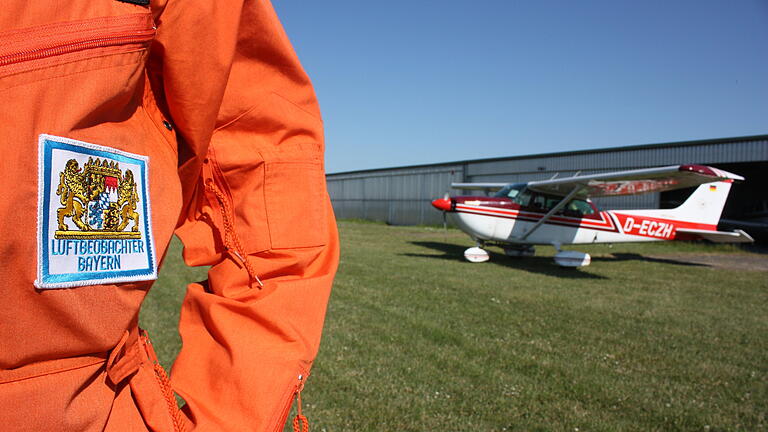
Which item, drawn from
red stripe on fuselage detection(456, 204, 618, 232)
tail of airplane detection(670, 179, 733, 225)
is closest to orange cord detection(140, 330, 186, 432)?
red stripe on fuselage detection(456, 204, 618, 232)

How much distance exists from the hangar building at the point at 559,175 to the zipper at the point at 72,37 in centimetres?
2152

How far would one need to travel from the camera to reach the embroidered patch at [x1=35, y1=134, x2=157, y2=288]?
1.98 ft

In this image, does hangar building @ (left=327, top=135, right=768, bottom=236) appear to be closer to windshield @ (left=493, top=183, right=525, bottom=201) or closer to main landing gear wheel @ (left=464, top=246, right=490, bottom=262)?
windshield @ (left=493, top=183, right=525, bottom=201)

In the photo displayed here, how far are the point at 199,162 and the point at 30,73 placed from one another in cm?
30

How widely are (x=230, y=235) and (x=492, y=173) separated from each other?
27488mm

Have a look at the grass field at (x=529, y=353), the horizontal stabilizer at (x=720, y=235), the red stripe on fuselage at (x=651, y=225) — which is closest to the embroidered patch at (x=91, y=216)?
the grass field at (x=529, y=353)

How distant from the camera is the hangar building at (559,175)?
18.4 metres

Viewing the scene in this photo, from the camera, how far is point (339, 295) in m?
6.80

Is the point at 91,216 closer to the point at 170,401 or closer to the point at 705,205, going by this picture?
the point at 170,401

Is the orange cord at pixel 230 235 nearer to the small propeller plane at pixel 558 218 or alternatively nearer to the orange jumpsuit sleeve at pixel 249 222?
the orange jumpsuit sleeve at pixel 249 222

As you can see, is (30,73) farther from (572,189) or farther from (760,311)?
(572,189)

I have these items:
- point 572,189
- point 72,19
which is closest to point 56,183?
point 72,19

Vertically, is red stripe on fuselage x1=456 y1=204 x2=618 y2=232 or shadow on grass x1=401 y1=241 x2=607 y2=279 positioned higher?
red stripe on fuselage x1=456 y1=204 x2=618 y2=232

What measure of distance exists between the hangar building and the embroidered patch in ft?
70.6
